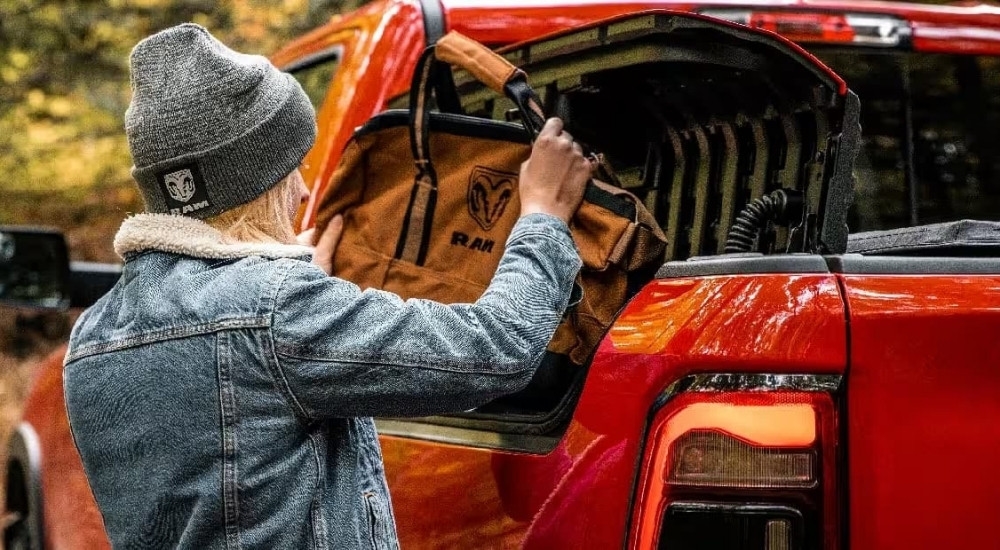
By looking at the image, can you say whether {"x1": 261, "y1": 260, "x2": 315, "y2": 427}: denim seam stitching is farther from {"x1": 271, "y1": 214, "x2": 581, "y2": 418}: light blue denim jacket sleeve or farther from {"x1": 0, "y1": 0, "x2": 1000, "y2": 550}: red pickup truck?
{"x1": 0, "y1": 0, "x2": 1000, "y2": 550}: red pickup truck

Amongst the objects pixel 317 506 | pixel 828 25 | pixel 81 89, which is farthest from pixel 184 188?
pixel 81 89

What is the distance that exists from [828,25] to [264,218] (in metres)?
1.95

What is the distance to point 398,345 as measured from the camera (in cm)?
160

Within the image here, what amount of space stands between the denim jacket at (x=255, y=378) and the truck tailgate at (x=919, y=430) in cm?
47

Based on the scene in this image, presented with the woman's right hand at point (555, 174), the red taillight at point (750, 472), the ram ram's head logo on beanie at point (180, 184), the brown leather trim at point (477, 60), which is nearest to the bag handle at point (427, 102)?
the brown leather trim at point (477, 60)

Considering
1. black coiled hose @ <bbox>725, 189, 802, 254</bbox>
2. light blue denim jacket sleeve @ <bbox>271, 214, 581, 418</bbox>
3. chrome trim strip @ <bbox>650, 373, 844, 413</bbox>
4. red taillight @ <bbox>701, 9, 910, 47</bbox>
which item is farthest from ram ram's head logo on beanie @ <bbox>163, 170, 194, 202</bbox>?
red taillight @ <bbox>701, 9, 910, 47</bbox>

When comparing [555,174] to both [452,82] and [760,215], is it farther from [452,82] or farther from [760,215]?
[452,82]

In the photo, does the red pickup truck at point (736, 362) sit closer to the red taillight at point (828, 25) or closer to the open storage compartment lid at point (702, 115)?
the open storage compartment lid at point (702, 115)

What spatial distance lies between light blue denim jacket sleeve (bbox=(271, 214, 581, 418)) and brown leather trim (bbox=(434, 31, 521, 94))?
0.51 meters

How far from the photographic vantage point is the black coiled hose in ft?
6.20

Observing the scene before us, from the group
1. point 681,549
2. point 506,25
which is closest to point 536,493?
point 681,549

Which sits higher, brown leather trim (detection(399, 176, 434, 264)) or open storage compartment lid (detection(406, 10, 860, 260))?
open storage compartment lid (detection(406, 10, 860, 260))

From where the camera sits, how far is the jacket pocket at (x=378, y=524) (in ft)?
5.58

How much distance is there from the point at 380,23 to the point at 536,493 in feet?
6.31
